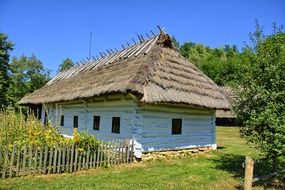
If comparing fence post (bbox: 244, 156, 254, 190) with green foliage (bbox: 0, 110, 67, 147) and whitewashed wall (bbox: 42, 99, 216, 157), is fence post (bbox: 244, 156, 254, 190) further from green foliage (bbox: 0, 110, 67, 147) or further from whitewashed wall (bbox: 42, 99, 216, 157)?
green foliage (bbox: 0, 110, 67, 147)

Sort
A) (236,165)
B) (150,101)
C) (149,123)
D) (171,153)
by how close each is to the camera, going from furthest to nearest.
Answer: (171,153)
(149,123)
(236,165)
(150,101)

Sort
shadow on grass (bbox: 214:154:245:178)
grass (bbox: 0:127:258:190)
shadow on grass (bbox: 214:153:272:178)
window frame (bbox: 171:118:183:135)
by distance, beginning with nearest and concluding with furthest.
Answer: grass (bbox: 0:127:258:190), shadow on grass (bbox: 214:153:272:178), shadow on grass (bbox: 214:154:245:178), window frame (bbox: 171:118:183:135)

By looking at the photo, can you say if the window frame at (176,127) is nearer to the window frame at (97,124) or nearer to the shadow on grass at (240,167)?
the shadow on grass at (240,167)

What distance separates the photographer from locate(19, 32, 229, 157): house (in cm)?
1313

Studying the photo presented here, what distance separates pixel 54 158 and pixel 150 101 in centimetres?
419

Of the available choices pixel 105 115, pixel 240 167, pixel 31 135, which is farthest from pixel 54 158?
pixel 240 167

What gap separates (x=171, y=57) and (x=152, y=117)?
13.8 ft

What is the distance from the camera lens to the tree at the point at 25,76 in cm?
4403

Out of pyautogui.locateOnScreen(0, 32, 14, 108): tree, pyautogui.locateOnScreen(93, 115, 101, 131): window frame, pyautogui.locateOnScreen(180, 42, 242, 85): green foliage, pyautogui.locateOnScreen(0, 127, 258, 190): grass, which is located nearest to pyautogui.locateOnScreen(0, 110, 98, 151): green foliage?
pyautogui.locateOnScreen(0, 127, 258, 190): grass

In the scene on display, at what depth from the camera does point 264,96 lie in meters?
9.52

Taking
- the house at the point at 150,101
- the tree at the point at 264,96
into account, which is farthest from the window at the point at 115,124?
the tree at the point at 264,96

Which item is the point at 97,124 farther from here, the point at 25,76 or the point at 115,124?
the point at 25,76

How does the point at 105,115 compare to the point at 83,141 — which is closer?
the point at 83,141

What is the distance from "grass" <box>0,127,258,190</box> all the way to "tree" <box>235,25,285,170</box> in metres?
1.60
